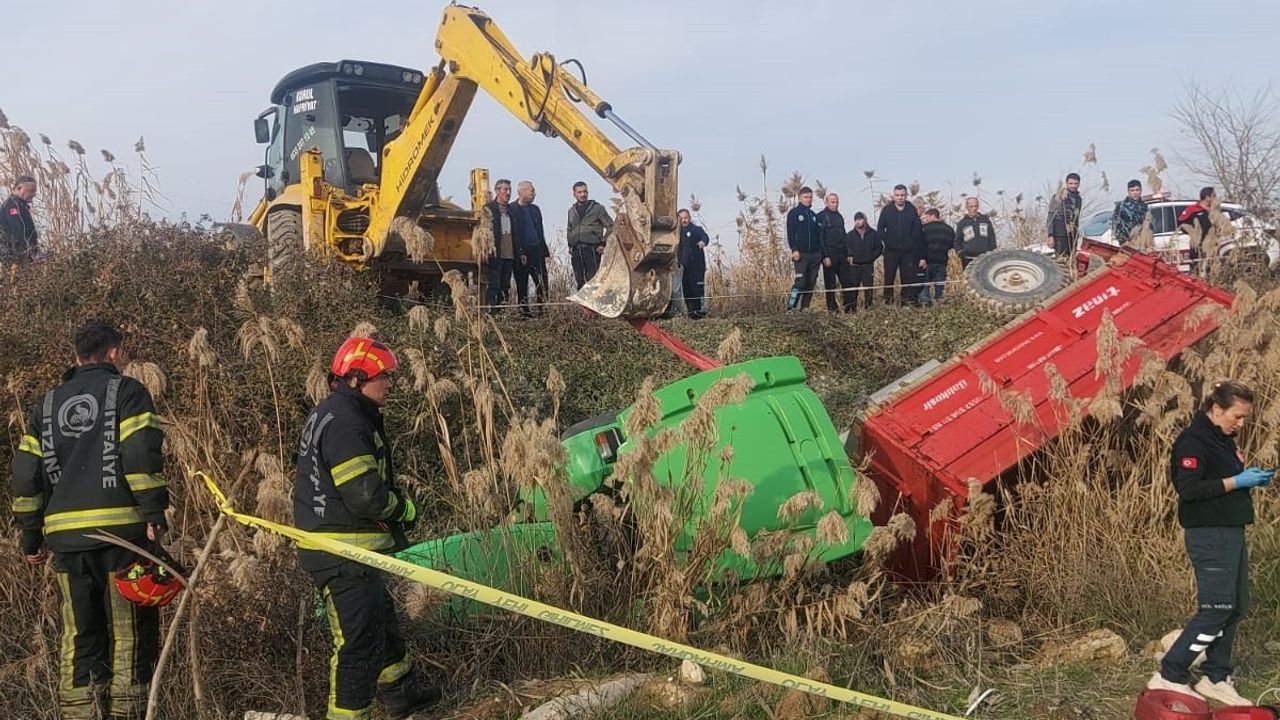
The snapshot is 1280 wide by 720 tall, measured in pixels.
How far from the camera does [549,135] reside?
8891 mm

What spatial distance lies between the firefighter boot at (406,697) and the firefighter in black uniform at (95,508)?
3.53 feet

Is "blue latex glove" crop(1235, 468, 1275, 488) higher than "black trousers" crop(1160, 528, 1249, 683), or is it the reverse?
"blue latex glove" crop(1235, 468, 1275, 488)

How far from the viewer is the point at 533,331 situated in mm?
10102

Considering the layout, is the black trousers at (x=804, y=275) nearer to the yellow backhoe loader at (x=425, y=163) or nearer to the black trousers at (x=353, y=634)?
the yellow backhoe loader at (x=425, y=163)

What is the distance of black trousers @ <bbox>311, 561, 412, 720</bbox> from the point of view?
432 centimetres

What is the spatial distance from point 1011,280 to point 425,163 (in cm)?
620

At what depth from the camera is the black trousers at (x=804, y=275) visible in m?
13.6

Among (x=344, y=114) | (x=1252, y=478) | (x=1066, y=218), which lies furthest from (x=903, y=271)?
(x=1252, y=478)

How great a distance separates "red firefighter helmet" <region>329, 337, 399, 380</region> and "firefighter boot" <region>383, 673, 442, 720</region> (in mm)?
1344

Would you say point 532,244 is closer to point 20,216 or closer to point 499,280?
point 499,280

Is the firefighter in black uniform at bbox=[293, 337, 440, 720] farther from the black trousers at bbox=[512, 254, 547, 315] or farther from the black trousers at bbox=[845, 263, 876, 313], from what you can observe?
the black trousers at bbox=[845, 263, 876, 313]

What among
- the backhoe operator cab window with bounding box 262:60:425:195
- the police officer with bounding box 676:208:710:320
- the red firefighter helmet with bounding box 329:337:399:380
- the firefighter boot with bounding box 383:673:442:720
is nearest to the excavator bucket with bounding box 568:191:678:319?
the red firefighter helmet with bounding box 329:337:399:380

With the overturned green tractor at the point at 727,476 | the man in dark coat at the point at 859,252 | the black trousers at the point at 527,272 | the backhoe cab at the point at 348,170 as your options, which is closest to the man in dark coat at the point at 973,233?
the man in dark coat at the point at 859,252

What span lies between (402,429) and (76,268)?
2.76 m
